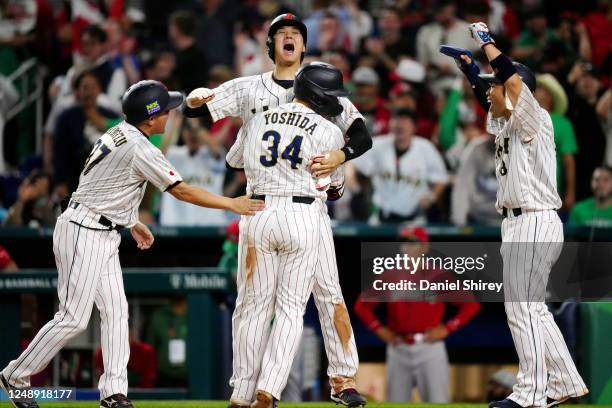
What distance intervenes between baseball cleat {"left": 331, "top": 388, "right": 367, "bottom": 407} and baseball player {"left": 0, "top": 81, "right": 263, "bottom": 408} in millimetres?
1123

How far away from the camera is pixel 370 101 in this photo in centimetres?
1164

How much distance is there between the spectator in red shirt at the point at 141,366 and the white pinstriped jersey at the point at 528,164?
10.6 feet

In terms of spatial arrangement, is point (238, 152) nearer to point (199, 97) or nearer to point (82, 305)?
point (199, 97)

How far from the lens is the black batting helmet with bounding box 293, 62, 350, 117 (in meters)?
6.51

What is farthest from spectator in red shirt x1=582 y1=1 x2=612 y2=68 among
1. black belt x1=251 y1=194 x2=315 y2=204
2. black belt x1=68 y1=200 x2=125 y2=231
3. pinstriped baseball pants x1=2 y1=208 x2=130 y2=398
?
pinstriped baseball pants x1=2 y1=208 x2=130 y2=398

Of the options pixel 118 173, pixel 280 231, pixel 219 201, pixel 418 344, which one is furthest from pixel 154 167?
pixel 418 344

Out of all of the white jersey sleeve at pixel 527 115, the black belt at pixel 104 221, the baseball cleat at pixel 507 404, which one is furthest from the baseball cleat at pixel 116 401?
the white jersey sleeve at pixel 527 115

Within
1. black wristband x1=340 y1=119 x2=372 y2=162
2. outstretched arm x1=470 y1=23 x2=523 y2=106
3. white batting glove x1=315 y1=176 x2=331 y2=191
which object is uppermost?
outstretched arm x1=470 y1=23 x2=523 y2=106

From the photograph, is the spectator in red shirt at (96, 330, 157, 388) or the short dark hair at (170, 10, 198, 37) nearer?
the spectator in red shirt at (96, 330, 157, 388)

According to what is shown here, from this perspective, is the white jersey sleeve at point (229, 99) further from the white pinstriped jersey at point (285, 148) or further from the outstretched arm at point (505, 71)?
the outstretched arm at point (505, 71)

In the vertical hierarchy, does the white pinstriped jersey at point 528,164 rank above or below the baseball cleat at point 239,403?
above

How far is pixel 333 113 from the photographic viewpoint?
6.65 meters

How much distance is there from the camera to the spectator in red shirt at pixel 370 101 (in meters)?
11.5

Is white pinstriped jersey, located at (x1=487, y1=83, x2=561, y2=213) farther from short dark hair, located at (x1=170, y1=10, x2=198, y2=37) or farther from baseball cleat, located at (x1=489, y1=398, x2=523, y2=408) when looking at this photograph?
short dark hair, located at (x1=170, y1=10, x2=198, y2=37)
